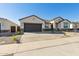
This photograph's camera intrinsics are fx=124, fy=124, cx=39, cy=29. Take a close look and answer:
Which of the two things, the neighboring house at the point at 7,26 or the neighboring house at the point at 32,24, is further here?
the neighboring house at the point at 7,26

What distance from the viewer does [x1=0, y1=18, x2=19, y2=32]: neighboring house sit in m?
23.3

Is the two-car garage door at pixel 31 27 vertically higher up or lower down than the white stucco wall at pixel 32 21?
lower down

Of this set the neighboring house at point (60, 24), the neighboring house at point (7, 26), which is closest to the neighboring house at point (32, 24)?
the neighboring house at point (7, 26)

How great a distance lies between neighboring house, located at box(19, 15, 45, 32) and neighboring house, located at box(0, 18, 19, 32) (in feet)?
9.09

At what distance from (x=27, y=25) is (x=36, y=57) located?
1720cm

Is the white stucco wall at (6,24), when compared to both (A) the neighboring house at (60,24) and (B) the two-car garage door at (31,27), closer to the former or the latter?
(B) the two-car garage door at (31,27)

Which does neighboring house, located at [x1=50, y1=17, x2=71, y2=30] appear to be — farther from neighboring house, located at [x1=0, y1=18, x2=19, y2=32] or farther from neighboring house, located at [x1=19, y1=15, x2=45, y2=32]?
neighboring house, located at [x1=0, y1=18, x2=19, y2=32]

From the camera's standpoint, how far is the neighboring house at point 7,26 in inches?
919

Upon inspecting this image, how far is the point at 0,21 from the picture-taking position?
23234mm

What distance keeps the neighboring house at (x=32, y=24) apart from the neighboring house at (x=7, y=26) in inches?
109

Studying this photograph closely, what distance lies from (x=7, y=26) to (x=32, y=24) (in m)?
4.97

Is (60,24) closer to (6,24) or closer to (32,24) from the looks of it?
(32,24)

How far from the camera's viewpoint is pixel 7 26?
2408 centimetres

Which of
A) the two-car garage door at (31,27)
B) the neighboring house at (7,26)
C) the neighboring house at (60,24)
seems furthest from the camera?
the neighboring house at (60,24)
